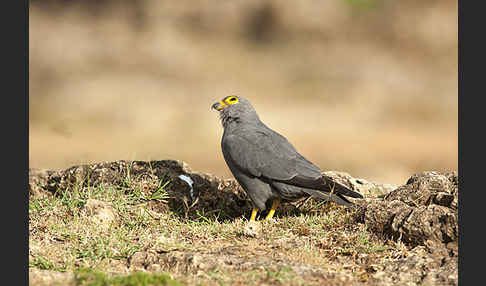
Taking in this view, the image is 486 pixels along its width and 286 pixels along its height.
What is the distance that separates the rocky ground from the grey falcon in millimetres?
242

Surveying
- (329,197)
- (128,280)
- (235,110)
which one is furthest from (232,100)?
(128,280)

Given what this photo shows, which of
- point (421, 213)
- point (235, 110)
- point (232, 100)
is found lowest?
point (421, 213)

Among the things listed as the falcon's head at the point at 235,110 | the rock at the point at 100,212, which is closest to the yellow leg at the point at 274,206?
the falcon's head at the point at 235,110

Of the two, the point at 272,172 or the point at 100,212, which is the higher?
the point at 272,172

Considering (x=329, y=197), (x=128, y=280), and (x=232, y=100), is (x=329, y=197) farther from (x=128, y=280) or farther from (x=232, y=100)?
(x=128, y=280)

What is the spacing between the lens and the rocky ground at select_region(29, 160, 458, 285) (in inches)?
146

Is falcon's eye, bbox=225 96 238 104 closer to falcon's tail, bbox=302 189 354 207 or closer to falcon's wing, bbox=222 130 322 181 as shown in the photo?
falcon's wing, bbox=222 130 322 181

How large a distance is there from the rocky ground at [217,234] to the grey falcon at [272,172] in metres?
0.24

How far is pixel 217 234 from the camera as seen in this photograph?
15.9ft

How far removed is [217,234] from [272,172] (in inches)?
37.0

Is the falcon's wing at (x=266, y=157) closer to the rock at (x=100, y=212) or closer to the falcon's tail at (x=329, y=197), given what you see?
the falcon's tail at (x=329, y=197)

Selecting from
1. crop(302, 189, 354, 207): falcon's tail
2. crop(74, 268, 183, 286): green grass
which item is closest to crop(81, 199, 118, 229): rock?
crop(74, 268, 183, 286): green grass

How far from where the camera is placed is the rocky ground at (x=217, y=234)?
3701 millimetres

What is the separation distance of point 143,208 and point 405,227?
281 centimetres
